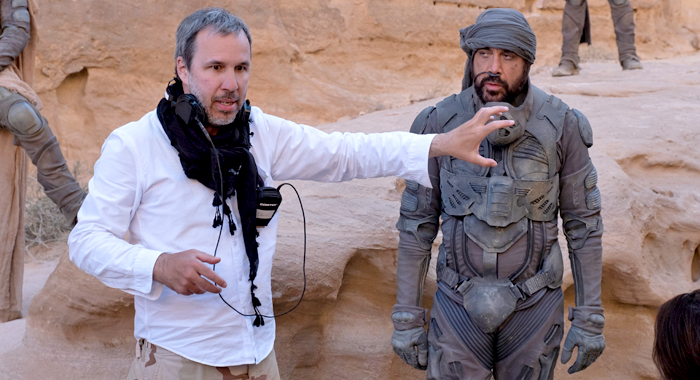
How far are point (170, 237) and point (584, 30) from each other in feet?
23.4

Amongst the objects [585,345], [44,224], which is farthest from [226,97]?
[44,224]

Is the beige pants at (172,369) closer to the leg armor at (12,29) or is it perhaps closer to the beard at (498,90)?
the beard at (498,90)

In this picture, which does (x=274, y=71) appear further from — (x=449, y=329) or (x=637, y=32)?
(x=637, y=32)

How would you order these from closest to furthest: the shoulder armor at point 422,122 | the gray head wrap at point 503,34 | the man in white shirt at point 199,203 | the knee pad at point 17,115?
the man in white shirt at point 199,203 → the gray head wrap at point 503,34 → the shoulder armor at point 422,122 → the knee pad at point 17,115

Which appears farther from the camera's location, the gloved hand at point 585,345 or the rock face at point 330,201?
the rock face at point 330,201

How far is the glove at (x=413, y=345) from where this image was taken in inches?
108

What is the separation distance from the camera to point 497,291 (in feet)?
8.66

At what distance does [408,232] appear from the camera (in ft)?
9.28

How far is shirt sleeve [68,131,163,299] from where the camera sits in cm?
195

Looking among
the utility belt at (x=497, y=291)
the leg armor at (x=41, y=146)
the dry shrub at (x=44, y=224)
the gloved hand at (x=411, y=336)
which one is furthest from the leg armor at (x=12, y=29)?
the utility belt at (x=497, y=291)

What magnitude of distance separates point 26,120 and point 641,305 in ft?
13.7

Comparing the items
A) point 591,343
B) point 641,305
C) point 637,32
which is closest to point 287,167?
point 591,343

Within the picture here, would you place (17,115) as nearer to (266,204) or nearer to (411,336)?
(266,204)

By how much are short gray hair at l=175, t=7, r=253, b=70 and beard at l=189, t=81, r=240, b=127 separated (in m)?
0.09
